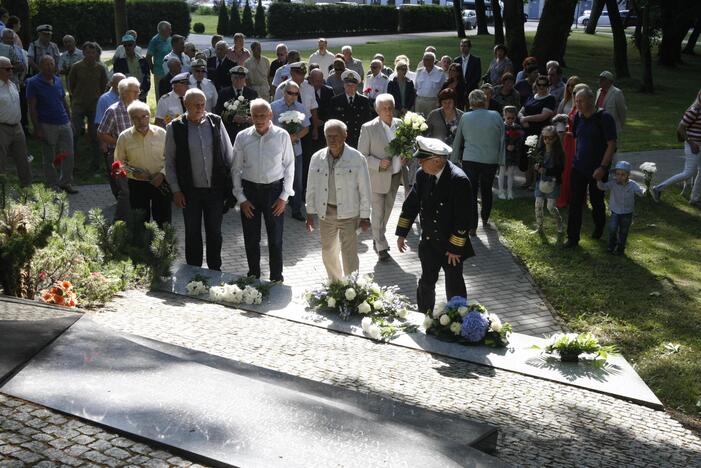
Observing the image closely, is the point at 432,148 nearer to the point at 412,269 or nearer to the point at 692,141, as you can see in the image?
the point at 412,269

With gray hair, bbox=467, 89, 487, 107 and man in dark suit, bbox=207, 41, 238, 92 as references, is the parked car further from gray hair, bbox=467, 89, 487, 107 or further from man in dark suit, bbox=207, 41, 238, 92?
gray hair, bbox=467, 89, 487, 107

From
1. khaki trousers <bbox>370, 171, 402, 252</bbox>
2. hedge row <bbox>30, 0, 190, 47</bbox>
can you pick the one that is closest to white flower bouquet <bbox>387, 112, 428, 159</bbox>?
khaki trousers <bbox>370, 171, 402, 252</bbox>

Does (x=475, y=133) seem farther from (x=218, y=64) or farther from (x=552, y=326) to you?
(x=218, y=64)

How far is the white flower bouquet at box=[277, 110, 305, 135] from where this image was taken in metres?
12.7

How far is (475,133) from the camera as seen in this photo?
12.8 meters

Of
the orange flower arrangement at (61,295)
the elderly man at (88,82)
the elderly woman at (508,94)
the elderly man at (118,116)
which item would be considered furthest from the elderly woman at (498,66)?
the orange flower arrangement at (61,295)

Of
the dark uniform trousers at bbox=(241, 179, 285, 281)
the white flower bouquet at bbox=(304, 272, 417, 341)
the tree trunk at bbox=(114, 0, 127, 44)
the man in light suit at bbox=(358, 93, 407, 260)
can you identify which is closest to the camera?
the white flower bouquet at bbox=(304, 272, 417, 341)

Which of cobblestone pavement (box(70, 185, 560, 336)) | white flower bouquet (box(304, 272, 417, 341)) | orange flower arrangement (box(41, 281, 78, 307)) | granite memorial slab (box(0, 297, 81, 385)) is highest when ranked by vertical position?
granite memorial slab (box(0, 297, 81, 385))

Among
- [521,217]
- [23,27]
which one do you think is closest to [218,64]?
[23,27]

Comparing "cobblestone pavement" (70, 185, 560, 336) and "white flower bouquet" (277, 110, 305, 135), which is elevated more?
"white flower bouquet" (277, 110, 305, 135)

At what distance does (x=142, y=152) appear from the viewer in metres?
10.5

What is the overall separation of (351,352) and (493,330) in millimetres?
1305

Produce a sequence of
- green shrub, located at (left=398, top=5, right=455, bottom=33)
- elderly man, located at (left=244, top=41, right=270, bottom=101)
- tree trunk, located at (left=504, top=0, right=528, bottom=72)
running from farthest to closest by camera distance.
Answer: green shrub, located at (left=398, top=5, right=455, bottom=33), tree trunk, located at (left=504, top=0, right=528, bottom=72), elderly man, located at (left=244, top=41, right=270, bottom=101)

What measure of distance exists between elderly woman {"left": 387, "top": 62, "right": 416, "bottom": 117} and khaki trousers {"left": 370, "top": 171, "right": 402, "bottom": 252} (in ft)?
16.8
